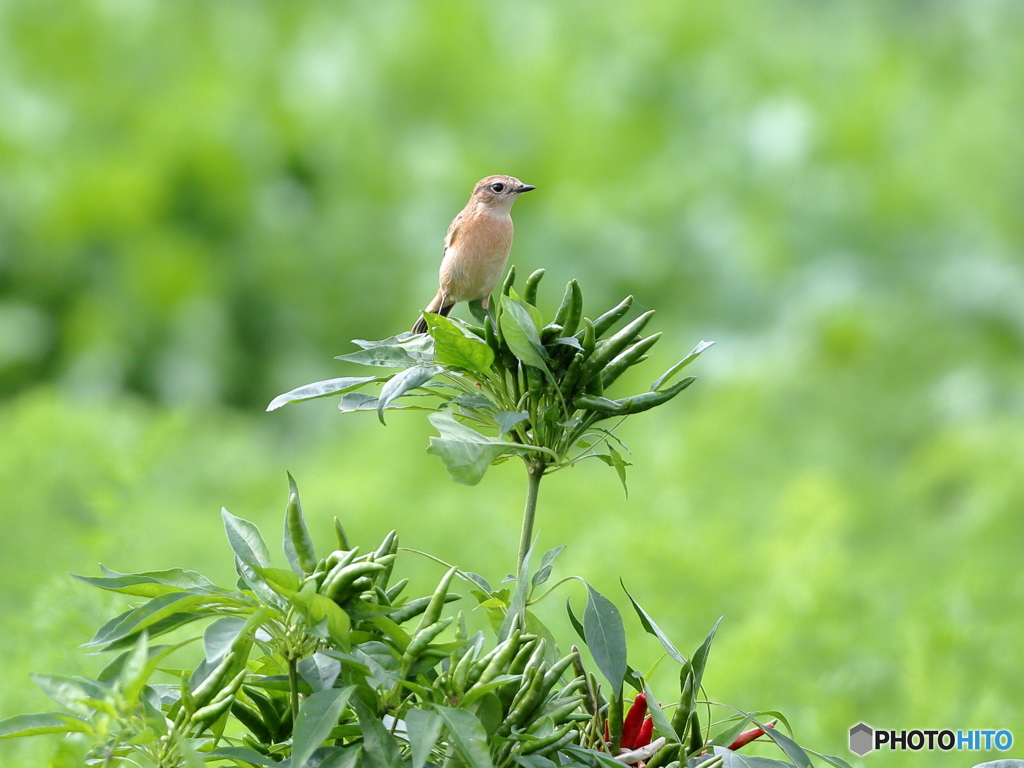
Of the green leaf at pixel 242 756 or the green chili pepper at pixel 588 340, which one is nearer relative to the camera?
the green leaf at pixel 242 756

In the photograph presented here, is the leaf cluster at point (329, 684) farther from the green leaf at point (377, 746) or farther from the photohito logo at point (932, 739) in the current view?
the photohito logo at point (932, 739)

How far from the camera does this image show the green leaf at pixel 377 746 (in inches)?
22.9

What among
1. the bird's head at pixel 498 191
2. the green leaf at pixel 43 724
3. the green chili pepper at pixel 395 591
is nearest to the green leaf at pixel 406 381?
the green chili pepper at pixel 395 591

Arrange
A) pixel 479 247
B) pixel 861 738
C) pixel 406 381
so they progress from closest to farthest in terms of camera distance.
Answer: pixel 406 381 → pixel 479 247 → pixel 861 738

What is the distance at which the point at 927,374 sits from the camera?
4.02m

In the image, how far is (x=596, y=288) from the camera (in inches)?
141

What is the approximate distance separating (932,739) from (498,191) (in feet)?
2.70

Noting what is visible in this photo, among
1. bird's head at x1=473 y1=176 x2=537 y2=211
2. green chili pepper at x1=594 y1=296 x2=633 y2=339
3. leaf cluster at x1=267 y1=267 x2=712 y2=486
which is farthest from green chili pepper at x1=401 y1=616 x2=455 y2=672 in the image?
bird's head at x1=473 y1=176 x2=537 y2=211

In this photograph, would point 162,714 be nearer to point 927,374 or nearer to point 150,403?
point 150,403

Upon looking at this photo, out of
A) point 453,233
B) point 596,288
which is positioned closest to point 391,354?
point 453,233

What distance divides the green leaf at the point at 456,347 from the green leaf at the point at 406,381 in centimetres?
1

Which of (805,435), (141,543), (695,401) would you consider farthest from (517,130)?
(141,543)

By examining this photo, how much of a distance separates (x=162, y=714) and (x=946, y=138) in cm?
508

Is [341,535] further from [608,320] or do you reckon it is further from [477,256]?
[477,256]
